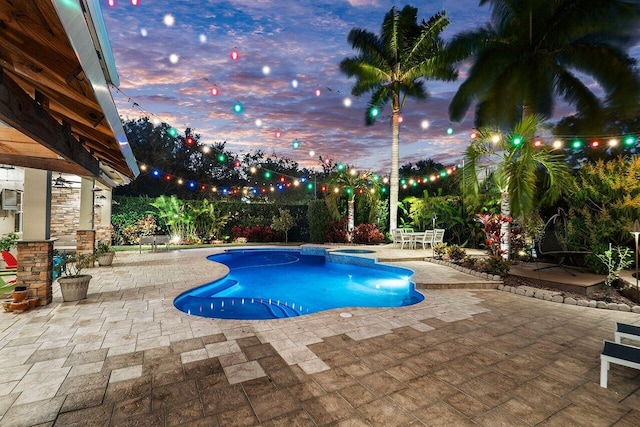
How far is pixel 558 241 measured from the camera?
9.88 m

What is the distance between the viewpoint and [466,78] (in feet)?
40.4

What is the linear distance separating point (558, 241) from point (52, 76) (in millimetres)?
12733

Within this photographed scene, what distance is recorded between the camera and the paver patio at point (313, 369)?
254 centimetres

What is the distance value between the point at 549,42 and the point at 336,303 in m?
11.7

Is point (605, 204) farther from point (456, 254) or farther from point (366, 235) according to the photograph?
point (366, 235)

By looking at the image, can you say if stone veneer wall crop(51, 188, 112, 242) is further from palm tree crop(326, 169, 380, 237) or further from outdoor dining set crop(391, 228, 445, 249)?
outdoor dining set crop(391, 228, 445, 249)

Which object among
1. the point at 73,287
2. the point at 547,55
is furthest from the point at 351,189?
the point at 73,287

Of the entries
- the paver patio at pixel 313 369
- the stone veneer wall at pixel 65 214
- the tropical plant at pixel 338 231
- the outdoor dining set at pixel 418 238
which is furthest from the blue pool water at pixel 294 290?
the stone veneer wall at pixel 65 214

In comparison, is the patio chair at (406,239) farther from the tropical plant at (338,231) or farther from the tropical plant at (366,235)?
the tropical plant at (338,231)

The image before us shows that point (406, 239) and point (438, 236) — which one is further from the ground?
point (438, 236)

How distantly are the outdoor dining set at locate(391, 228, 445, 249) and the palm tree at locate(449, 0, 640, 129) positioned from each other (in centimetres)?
515

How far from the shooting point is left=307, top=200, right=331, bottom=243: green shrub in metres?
16.7

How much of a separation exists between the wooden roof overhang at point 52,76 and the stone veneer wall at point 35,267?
1507mm

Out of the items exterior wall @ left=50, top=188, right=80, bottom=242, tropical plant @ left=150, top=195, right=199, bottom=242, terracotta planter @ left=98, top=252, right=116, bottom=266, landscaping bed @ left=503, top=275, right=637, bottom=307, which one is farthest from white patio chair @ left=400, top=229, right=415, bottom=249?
exterior wall @ left=50, top=188, right=80, bottom=242
